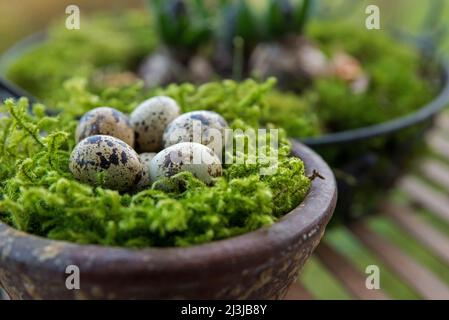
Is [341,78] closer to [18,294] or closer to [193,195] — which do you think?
[193,195]

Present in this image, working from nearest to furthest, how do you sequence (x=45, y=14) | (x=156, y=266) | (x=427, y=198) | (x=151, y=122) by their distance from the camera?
(x=156, y=266)
(x=151, y=122)
(x=427, y=198)
(x=45, y=14)

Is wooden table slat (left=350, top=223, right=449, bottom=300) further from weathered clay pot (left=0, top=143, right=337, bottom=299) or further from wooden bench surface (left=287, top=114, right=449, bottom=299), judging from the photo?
weathered clay pot (left=0, top=143, right=337, bottom=299)

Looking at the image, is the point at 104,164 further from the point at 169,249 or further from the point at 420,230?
the point at 420,230

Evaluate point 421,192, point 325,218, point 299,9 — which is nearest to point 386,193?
point 421,192

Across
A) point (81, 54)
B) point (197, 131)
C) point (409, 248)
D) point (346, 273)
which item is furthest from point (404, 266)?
point (81, 54)
